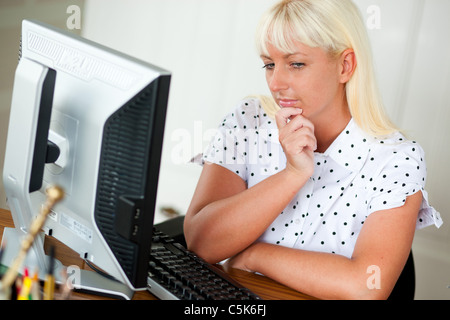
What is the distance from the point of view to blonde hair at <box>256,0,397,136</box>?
1.57 metres

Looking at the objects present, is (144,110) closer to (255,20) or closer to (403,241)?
(403,241)

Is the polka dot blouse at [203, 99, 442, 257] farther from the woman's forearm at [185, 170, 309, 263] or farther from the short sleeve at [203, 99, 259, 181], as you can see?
the woman's forearm at [185, 170, 309, 263]

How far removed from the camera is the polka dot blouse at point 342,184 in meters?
1.60

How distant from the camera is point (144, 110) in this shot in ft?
3.26

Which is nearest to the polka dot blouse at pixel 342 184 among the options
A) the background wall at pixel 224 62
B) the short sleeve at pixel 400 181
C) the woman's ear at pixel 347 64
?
the short sleeve at pixel 400 181

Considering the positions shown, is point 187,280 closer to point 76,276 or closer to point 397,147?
point 76,276

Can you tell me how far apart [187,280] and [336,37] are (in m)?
0.79

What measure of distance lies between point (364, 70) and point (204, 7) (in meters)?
1.92

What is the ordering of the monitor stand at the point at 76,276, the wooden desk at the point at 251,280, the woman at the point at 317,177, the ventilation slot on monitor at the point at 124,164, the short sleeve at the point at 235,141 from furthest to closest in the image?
the short sleeve at the point at 235,141 → the woman at the point at 317,177 → the wooden desk at the point at 251,280 → the monitor stand at the point at 76,276 → the ventilation slot on monitor at the point at 124,164

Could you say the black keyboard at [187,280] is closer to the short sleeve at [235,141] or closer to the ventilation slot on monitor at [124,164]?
the ventilation slot on monitor at [124,164]

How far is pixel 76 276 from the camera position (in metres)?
1.20

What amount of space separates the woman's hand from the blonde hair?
0.18m

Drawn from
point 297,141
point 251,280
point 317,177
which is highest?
point 297,141

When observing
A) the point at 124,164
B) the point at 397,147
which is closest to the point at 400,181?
the point at 397,147
